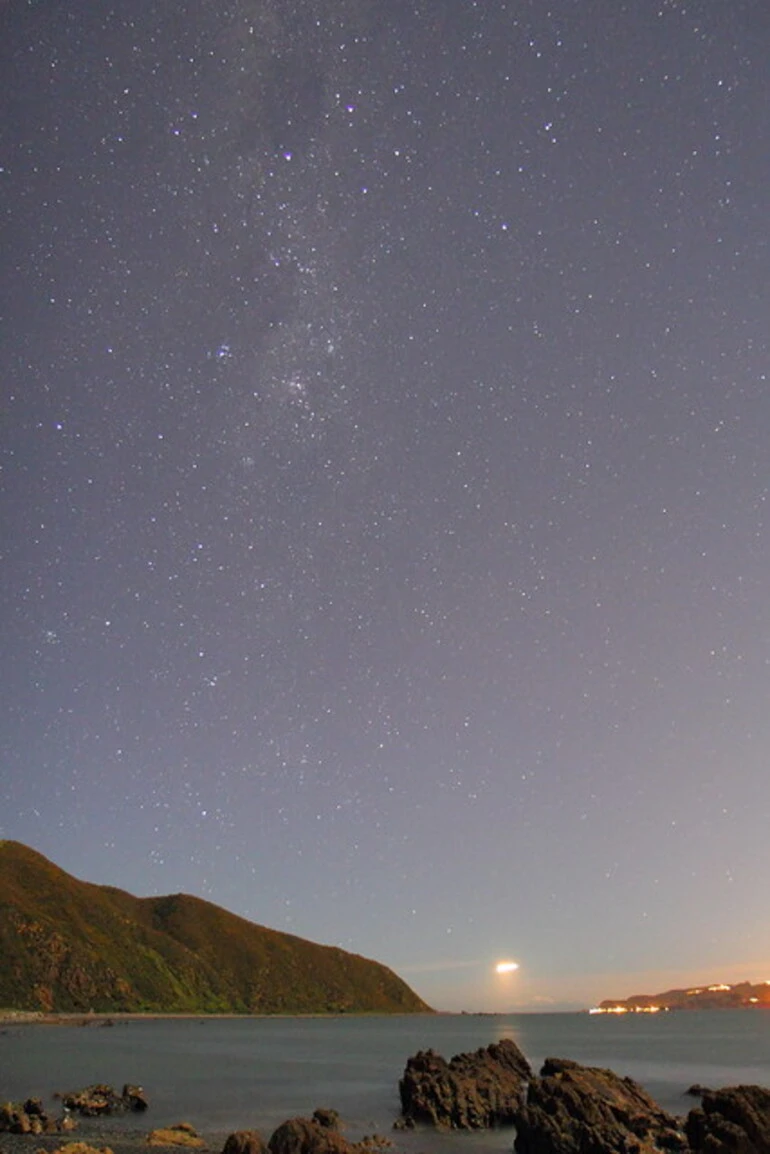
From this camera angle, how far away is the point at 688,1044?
138500 millimetres

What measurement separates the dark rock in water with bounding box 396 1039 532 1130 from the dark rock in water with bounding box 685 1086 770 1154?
8926 mm

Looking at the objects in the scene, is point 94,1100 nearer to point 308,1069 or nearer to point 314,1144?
point 314,1144

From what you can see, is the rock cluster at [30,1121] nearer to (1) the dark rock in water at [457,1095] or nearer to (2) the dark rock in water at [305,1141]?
(2) the dark rock in water at [305,1141]

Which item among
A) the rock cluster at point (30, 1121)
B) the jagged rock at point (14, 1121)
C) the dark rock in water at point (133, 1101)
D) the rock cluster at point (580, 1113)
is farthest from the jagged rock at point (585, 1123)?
the dark rock in water at point (133, 1101)

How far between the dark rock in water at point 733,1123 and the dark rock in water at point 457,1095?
29.3 feet

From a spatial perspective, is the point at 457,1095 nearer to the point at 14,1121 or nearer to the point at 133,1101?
the point at 133,1101

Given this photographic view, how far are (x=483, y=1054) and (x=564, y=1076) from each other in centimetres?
1795

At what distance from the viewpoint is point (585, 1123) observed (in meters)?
31.3

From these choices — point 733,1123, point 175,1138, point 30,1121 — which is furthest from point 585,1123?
point 30,1121

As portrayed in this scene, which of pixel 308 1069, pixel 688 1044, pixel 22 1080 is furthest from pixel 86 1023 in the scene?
pixel 22 1080

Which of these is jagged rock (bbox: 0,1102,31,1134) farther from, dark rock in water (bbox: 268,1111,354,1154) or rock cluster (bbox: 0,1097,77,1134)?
dark rock in water (bbox: 268,1111,354,1154)

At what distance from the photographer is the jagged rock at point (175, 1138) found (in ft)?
103

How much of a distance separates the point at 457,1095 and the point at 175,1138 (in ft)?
51.0

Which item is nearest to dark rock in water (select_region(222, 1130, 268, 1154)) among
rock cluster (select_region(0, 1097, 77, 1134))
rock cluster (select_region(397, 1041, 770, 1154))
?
rock cluster (select_region(397, 1041, 770, 1154))
